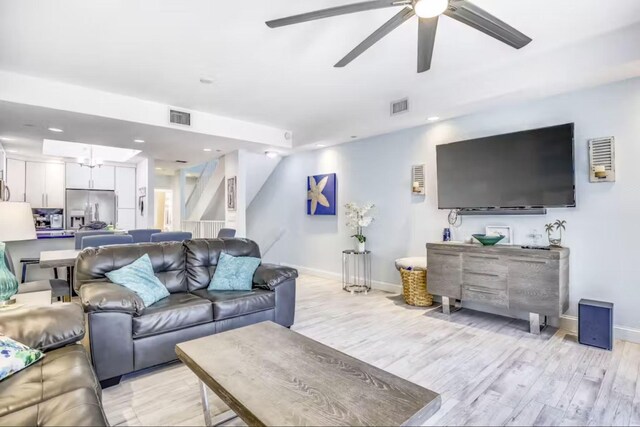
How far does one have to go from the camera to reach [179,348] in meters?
1.97

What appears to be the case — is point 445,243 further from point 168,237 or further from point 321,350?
point 168,237

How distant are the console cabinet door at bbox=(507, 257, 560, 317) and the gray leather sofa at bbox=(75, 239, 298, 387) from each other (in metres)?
2.34

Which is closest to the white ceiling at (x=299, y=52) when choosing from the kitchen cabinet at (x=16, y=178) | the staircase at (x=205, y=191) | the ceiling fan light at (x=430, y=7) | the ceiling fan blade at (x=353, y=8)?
the ceiling fan blade at (x=353, y=8)

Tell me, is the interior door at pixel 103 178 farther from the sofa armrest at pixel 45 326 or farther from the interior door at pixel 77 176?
the sofa armrest at pixel 45 326

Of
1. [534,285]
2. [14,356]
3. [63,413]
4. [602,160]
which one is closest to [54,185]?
[14,356]

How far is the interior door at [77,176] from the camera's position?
7.58 metres

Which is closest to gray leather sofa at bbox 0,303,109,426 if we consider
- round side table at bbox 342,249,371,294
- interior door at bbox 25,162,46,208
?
round side table at bbox 342,249,371,294

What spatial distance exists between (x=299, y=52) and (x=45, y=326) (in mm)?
2825

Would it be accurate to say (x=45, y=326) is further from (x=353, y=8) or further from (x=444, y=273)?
(x=444, y=273)

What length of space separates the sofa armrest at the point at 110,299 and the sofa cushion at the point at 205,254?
33.3 inches

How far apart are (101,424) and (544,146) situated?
4.15 meters

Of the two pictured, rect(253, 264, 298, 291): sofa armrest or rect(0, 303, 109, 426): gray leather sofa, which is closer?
rect(0, 303, 109, 426): gray leather sofa

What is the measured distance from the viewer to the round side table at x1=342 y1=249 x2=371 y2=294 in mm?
5271

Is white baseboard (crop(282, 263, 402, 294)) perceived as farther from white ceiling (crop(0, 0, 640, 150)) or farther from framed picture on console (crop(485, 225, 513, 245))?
white ceiling (crop(0, 0, 640, 150))
